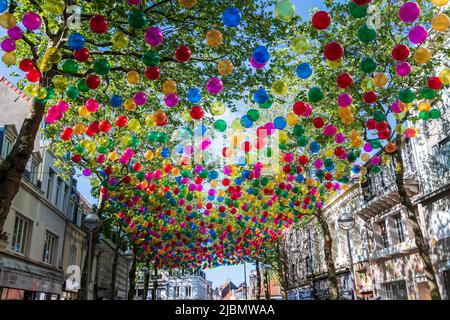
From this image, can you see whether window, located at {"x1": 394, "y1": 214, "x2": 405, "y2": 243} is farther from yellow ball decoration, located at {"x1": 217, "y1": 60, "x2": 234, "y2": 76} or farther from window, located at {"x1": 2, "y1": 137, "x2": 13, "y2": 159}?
window, located at {"x1": 2, "y1": 137, "x2": 13, "y2": 159}

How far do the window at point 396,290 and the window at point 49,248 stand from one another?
18711mm

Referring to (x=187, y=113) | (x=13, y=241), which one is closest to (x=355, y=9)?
(x=187, y=113)

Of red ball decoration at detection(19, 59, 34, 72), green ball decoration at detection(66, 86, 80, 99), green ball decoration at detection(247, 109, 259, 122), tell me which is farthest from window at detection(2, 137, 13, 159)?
green ball decoration at detection(247, 109, 259, 122)

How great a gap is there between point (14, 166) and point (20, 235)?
12.1 m

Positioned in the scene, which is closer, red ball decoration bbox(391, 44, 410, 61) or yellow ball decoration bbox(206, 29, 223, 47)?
yellow ball decoration bbox(206, 29, 223, 47)

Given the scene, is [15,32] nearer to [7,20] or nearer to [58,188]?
[7,20]

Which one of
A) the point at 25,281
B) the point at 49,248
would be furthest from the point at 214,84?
the point at 49,248

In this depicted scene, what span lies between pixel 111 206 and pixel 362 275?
53.9 ft

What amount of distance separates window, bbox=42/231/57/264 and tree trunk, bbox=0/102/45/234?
48.9ft

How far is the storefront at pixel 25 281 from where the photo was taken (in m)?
15.6

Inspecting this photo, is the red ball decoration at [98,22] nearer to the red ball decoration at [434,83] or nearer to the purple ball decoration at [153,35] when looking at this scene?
the purple ball decoration at [153,35]

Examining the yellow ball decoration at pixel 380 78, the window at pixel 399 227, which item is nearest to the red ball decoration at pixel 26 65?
the yellow ball decoration at pixel 380 78

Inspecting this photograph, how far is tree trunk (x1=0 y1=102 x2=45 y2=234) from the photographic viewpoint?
7445mm

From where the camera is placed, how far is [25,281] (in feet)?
57.4
